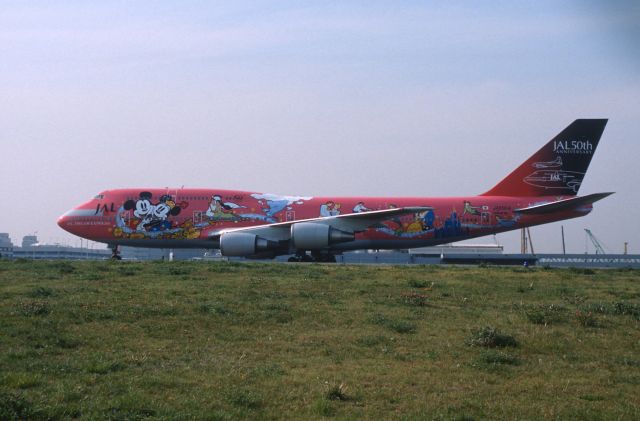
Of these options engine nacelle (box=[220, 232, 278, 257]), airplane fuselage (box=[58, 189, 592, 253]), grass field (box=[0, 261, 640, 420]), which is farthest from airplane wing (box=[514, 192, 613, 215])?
grass field (box=[0, 261, 640, 420])

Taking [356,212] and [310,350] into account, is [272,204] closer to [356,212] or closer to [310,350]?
[356,212]

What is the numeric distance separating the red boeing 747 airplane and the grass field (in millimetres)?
15744

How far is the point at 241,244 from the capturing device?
33.9 m

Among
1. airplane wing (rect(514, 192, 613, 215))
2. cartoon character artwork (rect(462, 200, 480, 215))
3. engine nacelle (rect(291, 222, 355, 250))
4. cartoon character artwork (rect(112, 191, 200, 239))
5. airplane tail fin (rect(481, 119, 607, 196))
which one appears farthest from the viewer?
Result: airplane tail fin (rect(481, 119, 607, 196))

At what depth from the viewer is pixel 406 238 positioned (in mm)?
36500

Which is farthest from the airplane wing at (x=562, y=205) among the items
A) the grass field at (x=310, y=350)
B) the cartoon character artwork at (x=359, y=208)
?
the grass field at (x=310, y=350)

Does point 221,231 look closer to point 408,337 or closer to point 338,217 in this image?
point 338,217

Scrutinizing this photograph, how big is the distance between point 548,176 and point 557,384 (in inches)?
1127

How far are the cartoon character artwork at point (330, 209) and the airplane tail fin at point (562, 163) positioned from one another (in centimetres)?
913

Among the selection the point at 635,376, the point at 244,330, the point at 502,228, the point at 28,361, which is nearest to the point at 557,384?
the point at 635,376

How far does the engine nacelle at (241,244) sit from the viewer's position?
111 ft

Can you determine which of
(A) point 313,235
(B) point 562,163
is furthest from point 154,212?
(B) point 562,163

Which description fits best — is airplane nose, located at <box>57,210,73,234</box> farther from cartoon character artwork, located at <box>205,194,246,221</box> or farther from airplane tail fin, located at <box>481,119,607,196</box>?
airplane tail fin, located at <box>481,119,607,196</box>

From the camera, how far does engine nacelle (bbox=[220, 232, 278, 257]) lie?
33844 mm
